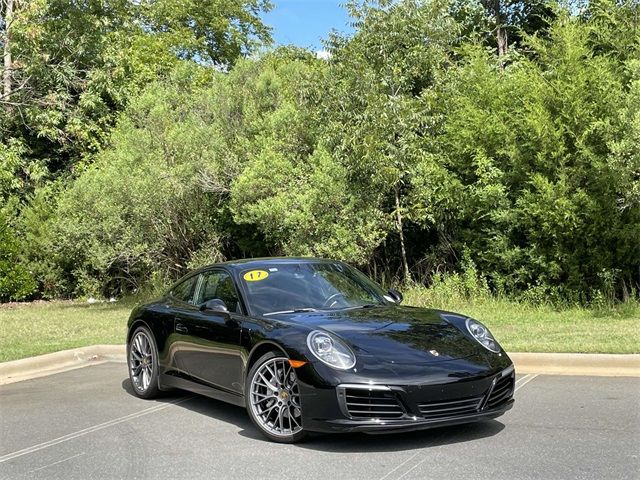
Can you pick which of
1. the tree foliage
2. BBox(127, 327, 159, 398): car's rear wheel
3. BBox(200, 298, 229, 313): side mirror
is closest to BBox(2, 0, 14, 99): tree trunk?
the tree foliage

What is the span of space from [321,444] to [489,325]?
21.1 feet

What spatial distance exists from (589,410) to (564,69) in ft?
26.6

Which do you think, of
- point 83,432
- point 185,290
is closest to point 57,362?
point 185,290

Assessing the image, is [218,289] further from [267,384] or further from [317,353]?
[317,353]

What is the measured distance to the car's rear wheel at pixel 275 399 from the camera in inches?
215

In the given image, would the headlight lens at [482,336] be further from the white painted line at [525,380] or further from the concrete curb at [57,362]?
the concrete curb at [57,362]

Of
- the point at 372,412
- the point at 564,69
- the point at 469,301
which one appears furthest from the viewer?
the point at 469,301

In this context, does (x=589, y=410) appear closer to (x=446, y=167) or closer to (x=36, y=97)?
(x=446, y=167)

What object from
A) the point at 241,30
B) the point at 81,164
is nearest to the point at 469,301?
the point at 81,164

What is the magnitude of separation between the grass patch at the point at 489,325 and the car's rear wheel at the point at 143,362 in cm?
291

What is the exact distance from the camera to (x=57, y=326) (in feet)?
46.0

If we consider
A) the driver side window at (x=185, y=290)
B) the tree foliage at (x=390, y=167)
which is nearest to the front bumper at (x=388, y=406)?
the driver side window at (x=185, y=290)

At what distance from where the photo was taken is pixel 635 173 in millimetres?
11609

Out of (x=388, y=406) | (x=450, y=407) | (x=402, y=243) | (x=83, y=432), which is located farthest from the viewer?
(x=402, y=243)
